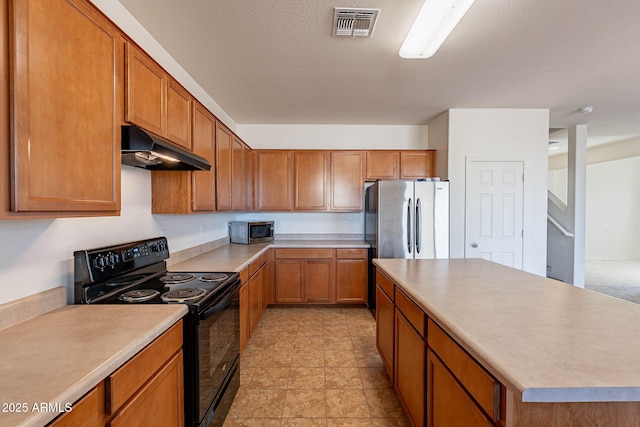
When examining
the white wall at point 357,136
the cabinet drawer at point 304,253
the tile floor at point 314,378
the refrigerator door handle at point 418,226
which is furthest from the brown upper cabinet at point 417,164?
the tile floor at point 314,378

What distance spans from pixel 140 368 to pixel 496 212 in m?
4.02

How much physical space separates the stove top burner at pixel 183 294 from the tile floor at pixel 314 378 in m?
0.92

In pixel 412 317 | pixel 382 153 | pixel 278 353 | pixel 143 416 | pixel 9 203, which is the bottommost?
pixel 278 353

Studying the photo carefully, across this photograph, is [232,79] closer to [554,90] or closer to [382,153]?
[382,153]

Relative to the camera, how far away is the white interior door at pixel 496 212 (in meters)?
3.64

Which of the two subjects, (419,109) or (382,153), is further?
(382,153)

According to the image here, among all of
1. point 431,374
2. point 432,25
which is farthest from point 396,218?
point 431,374

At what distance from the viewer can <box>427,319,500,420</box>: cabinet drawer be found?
0.86m

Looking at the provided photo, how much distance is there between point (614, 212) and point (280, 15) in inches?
400

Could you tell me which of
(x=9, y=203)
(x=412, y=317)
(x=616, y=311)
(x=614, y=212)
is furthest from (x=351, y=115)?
(x=614, y=212)

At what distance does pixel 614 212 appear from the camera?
24.8 feet

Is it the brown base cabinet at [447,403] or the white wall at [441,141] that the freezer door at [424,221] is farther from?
the brown base cabinet at [447,403]

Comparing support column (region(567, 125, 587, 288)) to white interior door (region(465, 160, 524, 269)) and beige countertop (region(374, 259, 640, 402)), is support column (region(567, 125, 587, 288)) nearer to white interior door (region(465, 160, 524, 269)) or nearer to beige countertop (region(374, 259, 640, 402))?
white interior door (region(465, 160, 524, 269))

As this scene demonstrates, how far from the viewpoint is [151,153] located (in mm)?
1487
